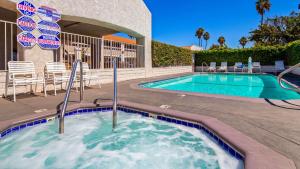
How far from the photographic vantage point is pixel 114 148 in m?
3.01

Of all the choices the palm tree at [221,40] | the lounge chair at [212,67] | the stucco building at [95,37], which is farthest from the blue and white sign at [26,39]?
the palm tree at [221,40]

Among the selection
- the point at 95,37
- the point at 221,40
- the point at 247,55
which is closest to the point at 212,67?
the point at 247,55

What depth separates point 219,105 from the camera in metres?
4.42

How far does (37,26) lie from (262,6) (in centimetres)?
4138

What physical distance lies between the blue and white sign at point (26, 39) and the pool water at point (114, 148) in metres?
3.78

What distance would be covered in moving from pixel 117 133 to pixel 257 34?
3710 centimetres

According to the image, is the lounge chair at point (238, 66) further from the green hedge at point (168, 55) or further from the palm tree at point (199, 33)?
the palm tree at point (199, 33)

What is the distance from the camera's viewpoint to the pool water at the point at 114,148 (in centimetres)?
250

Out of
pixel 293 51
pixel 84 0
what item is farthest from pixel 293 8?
pixel 84 0

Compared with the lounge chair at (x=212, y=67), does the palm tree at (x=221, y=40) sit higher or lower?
higher

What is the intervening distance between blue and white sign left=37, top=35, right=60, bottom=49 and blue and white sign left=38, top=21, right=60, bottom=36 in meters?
0.16

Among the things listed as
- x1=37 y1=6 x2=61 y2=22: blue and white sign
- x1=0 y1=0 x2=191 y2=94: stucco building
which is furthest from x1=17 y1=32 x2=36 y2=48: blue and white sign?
x1=37 y1=6 x2=61 y2=22: blue and white sign

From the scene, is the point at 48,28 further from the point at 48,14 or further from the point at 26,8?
the point at 26,8

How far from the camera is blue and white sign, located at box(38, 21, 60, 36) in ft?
21.1
